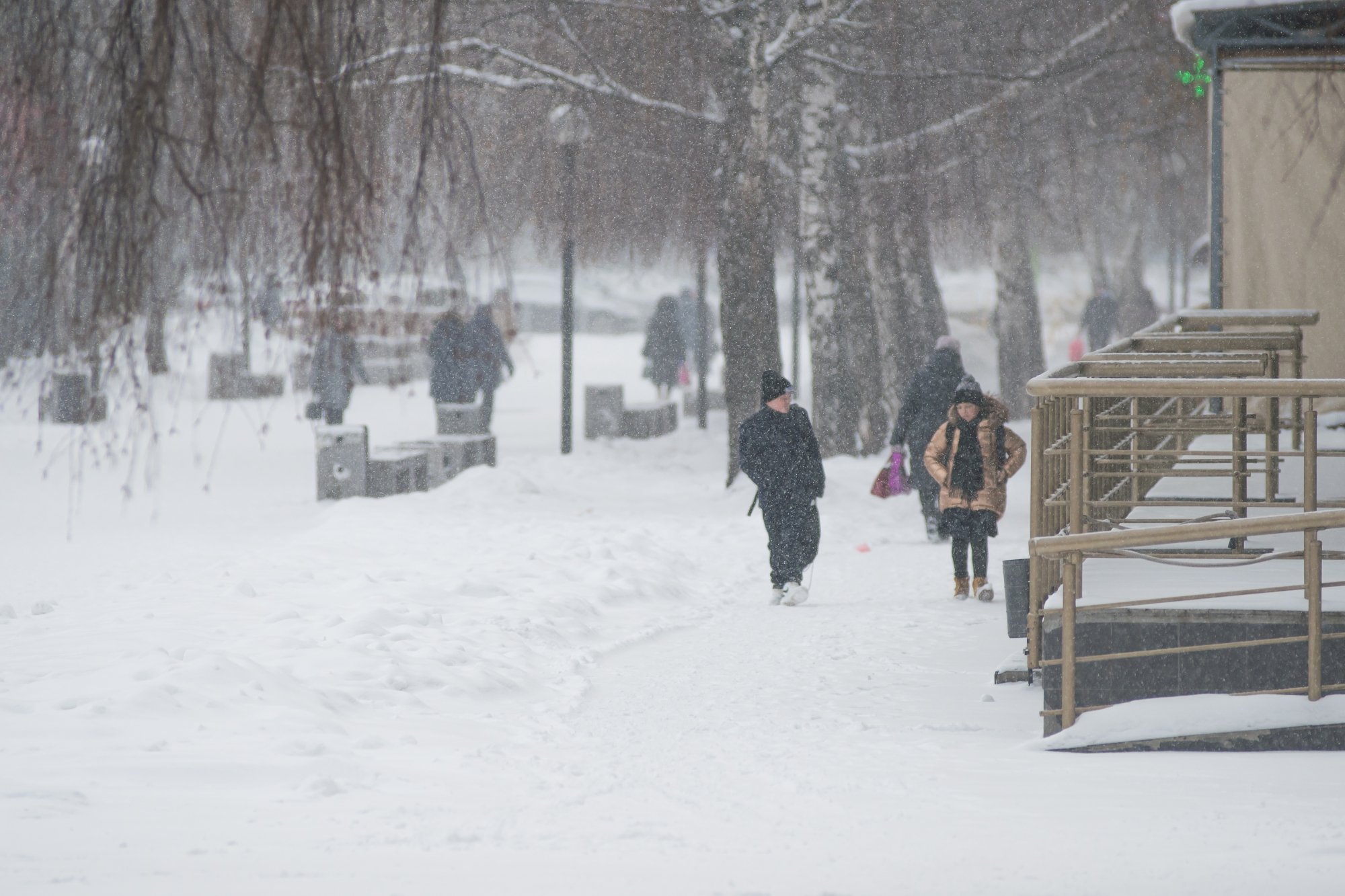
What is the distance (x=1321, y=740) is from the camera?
5.91m

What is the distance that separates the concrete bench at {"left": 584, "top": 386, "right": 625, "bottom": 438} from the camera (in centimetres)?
2014

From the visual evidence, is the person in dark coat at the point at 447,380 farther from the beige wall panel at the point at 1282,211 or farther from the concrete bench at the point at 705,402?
the beige wall panel at the point at 1282,211

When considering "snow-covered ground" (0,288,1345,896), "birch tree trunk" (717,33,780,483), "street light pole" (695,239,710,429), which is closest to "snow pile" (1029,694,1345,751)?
"snow-covered ground" (0,288,1345,896)

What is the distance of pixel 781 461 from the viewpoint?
9.97 m

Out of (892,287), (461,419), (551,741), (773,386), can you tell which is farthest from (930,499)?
(892,287)

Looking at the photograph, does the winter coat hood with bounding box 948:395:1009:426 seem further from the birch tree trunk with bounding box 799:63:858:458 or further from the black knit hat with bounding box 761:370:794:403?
the birch tree trunk with bounding box 799:63:858:458

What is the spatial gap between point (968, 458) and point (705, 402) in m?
13.0

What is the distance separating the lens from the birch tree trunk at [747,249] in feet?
47.4

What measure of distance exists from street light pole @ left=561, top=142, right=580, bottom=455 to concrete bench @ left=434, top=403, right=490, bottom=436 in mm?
905

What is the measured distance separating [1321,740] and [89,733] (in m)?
4.56

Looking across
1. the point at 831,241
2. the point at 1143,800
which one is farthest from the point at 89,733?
the point at 831,241

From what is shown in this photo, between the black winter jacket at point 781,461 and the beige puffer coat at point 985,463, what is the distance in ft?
2.43

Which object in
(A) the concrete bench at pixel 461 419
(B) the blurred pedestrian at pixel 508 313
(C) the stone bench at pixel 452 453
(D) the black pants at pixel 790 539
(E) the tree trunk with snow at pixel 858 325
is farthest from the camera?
(E) the tree trunk with snow at pixel 858 325

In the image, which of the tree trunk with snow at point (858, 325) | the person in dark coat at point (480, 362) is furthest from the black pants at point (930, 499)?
the tree trunk with snow at point (858, 325)
